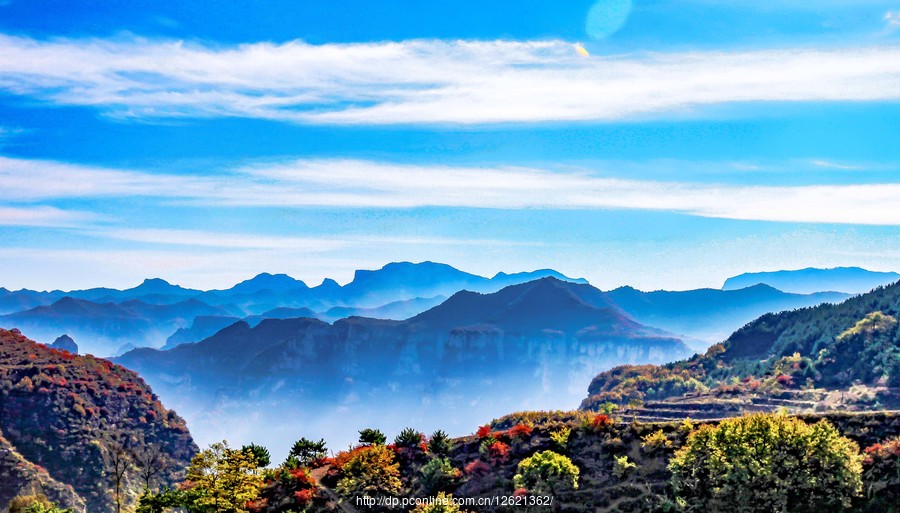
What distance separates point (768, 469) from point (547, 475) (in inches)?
701

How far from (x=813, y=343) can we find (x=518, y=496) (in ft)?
445

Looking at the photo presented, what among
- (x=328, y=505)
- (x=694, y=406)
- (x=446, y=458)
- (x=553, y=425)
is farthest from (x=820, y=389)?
(x=328, y=505)

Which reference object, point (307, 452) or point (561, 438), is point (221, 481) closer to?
point (307, 452)

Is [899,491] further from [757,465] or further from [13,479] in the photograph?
[13,479]

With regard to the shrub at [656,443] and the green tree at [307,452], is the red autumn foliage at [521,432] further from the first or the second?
the green tree at [307,452]

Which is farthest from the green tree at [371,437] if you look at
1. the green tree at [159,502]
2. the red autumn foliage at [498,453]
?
the green tree at [159,502]

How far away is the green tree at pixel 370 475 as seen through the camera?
77.2m

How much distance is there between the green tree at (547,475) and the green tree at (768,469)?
8.77 metres

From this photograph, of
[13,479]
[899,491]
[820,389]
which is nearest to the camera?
[899,491]

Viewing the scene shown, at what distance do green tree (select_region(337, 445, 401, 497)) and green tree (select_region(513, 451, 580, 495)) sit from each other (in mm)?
11569

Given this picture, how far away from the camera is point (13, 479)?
13088cm

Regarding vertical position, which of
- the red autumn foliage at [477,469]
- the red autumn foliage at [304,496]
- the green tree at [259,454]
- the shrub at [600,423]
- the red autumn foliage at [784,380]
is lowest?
the red autumn foliage at [304,496]

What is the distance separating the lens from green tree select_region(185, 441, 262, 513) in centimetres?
7138

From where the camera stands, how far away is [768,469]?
64625 mm
